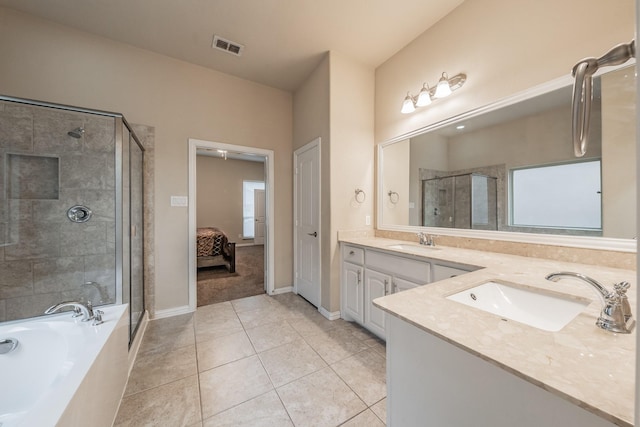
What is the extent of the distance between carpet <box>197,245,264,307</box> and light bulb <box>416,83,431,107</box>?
3043 mm

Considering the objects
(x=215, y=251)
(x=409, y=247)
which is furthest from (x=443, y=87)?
(x=215, y=251)

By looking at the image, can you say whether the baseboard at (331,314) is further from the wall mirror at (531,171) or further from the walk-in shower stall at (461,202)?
the walk-in shower stall at (461,202)

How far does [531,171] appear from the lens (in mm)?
1637

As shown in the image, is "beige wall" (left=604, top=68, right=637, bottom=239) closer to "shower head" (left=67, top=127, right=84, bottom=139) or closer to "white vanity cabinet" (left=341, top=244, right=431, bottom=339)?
"white vanity cabinet" (left=341, top=244, right=431, bottom=339)

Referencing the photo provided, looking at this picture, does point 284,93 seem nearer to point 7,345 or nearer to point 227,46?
point 227,46

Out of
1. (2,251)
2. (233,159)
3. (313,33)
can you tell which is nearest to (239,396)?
(2,251)

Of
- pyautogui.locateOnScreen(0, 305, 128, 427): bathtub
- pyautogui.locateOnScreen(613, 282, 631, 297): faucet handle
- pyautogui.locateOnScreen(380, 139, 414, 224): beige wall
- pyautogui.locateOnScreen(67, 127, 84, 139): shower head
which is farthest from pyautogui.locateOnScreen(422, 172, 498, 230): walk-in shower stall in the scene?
pyautogui.locateOnScreen(67, 127, 84, 139): shower head

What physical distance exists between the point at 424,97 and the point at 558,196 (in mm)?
1306

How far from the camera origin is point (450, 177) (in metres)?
2.20

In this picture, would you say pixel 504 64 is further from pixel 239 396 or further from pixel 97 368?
pixel 97 368

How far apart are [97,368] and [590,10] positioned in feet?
10.9

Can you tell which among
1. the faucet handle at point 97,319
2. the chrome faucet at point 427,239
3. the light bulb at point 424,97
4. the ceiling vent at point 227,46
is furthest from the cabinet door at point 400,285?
the ceiling vent at point 227,46

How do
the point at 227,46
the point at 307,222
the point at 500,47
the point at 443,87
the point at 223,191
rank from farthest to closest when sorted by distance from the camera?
1. the point at 223,191
2. the point at 307,222
3. the point at 227,46
4. the point at 443,87
5. the point at 500,47

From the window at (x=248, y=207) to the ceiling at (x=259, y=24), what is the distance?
4.78 meters
